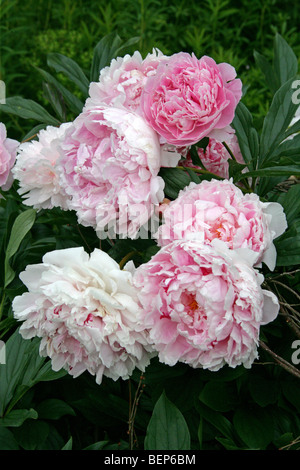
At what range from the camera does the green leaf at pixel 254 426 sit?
42.2 inches

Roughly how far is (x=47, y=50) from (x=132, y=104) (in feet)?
5.17

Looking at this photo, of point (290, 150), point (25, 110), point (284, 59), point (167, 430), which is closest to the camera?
point (167, 430)

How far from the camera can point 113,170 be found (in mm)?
Result: 940

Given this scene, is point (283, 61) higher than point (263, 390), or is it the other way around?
point (283, 61)

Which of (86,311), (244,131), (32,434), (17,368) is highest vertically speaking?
(244,131)

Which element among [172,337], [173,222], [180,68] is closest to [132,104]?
[180,68]

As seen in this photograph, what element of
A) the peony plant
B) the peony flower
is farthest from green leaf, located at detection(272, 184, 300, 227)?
the peony flower

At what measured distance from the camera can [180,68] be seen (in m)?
0.98

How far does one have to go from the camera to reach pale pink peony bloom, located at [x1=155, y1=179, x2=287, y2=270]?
89 centimetres

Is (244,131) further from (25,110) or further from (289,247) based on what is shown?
(25,110)

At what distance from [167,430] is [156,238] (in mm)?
289

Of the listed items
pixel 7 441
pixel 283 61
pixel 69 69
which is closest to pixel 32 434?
pixel 7 441

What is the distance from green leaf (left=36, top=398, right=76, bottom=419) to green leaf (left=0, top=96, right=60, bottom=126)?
54 centimetres
